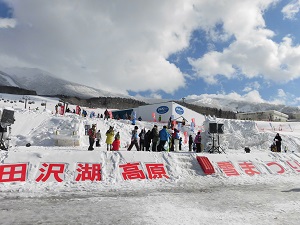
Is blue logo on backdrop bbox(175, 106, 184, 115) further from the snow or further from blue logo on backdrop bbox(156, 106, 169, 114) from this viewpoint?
the snow

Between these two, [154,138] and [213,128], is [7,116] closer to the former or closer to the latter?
[154,138]

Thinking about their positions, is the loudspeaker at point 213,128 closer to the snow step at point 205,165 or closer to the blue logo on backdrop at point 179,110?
the snow step at point 205,165

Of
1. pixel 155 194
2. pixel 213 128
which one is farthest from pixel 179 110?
pixel 155 194

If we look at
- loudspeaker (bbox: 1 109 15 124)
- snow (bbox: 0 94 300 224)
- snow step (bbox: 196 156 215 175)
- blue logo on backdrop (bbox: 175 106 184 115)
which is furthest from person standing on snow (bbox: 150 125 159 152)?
blue logo on backdrop (bbox: 175 106 184 115)

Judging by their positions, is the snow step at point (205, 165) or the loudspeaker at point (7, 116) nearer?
the snow step at point (205, 165)

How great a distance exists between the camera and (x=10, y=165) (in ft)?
31.8

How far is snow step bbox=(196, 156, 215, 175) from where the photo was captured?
11414mm

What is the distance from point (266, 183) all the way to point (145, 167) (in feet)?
15.1

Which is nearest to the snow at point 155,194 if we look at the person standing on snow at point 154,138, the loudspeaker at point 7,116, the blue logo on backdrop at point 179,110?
the loudspeaker at point 7,116

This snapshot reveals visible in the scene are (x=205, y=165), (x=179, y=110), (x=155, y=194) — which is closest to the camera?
(x=155, y=194)

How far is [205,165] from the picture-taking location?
11695 millimetres

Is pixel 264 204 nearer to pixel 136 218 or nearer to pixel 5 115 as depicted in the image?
pixel 136 218

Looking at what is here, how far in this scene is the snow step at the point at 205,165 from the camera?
11414 millimetres

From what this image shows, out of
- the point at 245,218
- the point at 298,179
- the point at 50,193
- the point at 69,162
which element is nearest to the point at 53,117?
the point at 69,162
